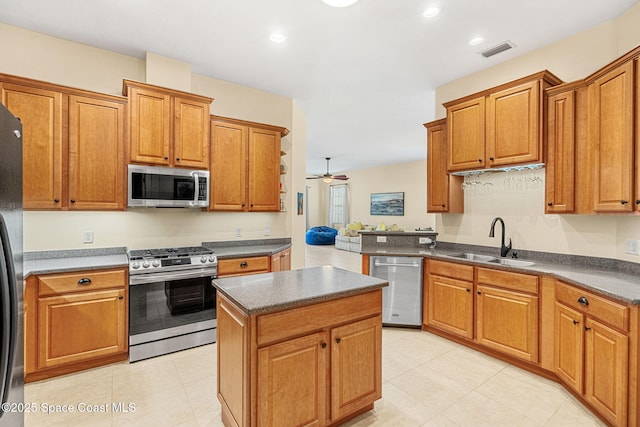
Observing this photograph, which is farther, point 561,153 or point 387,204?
point 387,204

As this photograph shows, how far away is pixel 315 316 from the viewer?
1.71 m

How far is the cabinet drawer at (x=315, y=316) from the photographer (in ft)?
5.13

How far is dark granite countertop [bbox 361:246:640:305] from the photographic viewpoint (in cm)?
198

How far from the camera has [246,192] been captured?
150 inches

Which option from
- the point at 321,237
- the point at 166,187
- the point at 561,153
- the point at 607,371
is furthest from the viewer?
the point at 321,237

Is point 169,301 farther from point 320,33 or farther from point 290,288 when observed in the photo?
point 320,33

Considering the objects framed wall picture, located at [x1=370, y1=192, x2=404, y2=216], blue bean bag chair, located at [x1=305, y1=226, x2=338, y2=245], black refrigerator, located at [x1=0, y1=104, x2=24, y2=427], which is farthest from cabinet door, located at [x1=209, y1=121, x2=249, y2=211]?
blue bean bag chair, located at [x1=305, y1=226, x2=338, y2=245]

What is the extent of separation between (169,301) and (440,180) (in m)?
3.28


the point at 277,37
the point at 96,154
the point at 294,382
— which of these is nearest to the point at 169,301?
the point at 96,154

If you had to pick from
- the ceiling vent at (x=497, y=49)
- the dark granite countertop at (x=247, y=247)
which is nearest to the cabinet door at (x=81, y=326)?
the dark granite countertop at (x=247, y=247)

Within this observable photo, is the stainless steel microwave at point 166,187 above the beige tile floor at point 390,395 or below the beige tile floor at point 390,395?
above

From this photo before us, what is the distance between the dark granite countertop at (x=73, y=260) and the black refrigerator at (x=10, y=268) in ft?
4.41

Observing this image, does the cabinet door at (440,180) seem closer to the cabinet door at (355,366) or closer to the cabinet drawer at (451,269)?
the cabinet drawer at (451,269)

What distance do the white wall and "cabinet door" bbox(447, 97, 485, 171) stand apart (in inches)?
88.8
